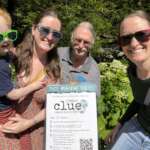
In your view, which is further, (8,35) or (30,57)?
(30,57)

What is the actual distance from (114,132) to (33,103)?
2.54 ft

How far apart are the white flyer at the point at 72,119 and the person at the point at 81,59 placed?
33 centimetres

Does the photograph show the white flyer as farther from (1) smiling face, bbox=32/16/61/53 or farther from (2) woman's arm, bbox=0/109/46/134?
(1) smiling face, bbox=32/16/61/53

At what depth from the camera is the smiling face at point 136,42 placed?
12.3ft

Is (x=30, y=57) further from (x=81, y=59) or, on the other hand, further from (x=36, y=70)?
(x=81, y=59)

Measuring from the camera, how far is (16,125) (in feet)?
13.8

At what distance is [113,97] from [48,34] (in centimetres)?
208

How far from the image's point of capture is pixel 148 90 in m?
3.86

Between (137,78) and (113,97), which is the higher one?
(137,78)

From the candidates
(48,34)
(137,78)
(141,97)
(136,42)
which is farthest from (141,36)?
(48,34)

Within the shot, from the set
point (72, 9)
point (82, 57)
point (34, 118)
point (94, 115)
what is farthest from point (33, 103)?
point (72, 9)

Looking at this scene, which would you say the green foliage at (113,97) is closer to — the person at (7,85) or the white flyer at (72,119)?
the white flyer at (72,119)

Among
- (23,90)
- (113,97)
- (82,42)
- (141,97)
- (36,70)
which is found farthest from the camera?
(113,97)

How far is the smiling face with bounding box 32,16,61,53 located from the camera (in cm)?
427
